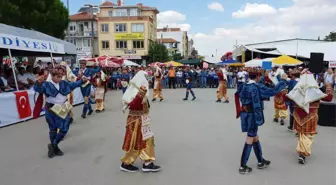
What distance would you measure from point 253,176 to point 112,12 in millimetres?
55521

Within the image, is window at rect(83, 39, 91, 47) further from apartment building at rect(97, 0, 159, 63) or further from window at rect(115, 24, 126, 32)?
window at rect(115, 24, 126, 32)

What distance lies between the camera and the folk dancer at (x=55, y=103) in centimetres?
575

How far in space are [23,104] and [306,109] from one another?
8310 millimetres

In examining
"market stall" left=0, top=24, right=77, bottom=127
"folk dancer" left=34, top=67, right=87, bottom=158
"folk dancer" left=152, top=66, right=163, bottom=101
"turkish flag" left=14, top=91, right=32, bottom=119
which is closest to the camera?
"folk dancer" left=34, top=67, right=87, bottom=158

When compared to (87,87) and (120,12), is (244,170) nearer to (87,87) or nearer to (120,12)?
(87,87)

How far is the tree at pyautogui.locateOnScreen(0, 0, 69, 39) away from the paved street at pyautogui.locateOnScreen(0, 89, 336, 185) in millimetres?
10131

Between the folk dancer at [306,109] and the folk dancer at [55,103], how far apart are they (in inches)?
165

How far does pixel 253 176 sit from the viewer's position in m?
4.80

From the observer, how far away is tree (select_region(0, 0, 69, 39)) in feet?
56.1

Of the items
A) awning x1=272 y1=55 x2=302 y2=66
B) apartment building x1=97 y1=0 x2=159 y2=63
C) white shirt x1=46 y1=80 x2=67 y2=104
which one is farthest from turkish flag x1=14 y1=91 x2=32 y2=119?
apartment building x1=97 y1=0 x2=159 y2=63

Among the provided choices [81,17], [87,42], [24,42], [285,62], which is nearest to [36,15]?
[24,42]

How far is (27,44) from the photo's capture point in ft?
36.5

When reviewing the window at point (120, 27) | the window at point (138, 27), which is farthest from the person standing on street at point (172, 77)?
the window at point (120, 27)

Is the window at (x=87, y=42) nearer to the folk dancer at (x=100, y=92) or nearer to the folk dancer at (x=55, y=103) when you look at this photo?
the folk dancer at (x=100, y=92)
